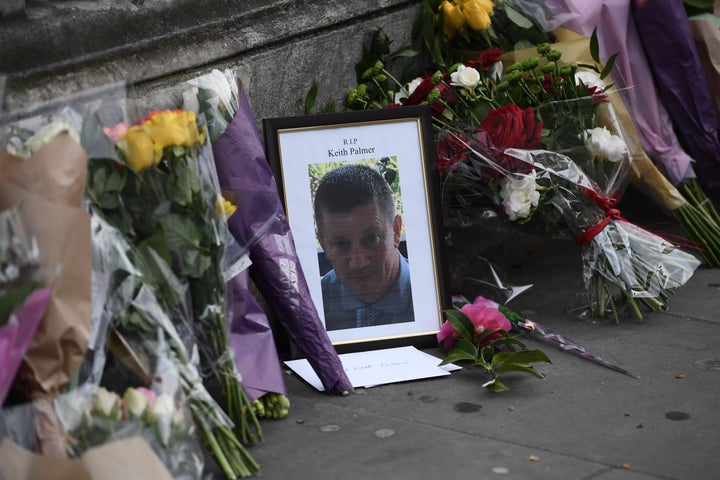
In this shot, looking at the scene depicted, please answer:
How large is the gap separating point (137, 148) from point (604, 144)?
6.34 feet

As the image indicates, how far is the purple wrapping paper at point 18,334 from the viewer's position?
196cm

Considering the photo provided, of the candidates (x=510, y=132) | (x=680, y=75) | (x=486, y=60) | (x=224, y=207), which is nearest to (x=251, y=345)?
(x=224, y=207)

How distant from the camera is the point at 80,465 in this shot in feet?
6.70

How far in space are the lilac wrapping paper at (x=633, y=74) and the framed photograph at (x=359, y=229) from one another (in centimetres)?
117

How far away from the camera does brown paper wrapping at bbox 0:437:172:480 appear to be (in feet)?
6.66

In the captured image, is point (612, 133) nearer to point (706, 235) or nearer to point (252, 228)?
point (706, 235)

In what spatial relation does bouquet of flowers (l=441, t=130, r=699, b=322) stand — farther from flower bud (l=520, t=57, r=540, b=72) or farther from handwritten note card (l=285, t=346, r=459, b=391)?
handwritten note card (l=285, t=346, r=459, b=391)

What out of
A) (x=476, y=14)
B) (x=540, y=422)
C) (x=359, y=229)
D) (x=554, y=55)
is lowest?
(x=540, y=422)

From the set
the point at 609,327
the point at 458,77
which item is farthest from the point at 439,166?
the point at 609,327

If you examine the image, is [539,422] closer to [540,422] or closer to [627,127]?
[540,422]

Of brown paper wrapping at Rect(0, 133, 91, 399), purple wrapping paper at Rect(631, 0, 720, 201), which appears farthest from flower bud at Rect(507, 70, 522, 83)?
brown paper wrapping at Rect(0, 133, 91, 399)

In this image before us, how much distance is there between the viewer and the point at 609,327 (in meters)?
3.71

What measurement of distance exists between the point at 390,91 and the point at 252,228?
129 cm

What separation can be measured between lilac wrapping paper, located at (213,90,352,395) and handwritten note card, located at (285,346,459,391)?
0.36ft
